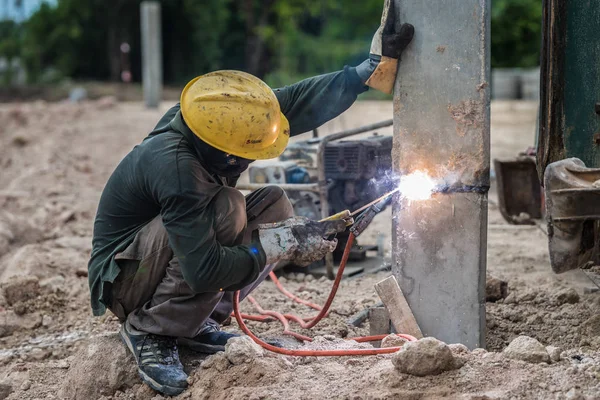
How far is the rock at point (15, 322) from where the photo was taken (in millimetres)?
4773

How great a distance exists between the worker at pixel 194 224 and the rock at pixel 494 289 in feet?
4.24

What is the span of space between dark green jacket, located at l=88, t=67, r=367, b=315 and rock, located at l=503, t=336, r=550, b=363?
112cm

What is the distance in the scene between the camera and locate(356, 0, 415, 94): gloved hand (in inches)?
143

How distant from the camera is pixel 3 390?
3.90 m

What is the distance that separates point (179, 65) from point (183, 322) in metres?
27.2

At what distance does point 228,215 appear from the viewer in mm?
3611

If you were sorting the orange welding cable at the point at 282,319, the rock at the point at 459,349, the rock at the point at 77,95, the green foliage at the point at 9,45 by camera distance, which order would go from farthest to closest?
the green foliage at the point at 9,45, the rock at the point at 77,95, the orange welding cable at the point at 282,319, the rock at the point at 459,349

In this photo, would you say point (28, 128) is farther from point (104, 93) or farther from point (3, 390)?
point (3, 390)

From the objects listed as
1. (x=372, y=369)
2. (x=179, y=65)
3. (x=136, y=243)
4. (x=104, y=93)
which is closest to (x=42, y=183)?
(x=136, y=243)

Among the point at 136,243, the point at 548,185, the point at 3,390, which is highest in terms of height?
the point at 548,185

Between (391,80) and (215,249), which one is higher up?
(391,80)

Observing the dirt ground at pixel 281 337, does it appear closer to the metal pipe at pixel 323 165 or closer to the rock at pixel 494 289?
the rock at pixel 494 289

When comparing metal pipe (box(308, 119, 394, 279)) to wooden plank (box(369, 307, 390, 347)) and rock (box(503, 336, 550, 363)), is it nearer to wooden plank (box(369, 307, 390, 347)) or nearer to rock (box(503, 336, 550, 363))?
wooden plank (box(369, 307, 390, 347))

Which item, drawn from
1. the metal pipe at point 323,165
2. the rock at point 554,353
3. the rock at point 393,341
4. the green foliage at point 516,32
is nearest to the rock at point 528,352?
the rock at point 554,353
